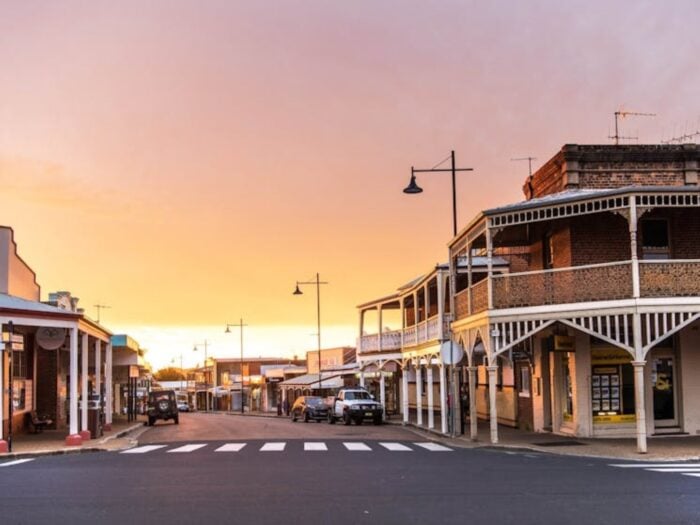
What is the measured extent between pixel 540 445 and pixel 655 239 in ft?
23.6

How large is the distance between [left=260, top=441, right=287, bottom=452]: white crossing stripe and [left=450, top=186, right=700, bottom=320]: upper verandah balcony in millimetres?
6802

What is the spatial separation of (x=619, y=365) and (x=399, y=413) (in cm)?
2915

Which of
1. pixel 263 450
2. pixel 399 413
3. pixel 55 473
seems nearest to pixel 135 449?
pixel 263 450

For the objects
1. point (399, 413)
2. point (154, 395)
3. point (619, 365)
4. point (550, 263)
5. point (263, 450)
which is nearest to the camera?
point (263, 450)

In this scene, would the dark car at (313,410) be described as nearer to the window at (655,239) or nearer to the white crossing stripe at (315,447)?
the white crossing stripe at (315,447)

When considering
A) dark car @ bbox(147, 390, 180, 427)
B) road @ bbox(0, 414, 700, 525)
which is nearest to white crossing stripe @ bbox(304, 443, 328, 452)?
road @ bbox(0, 414, 700, 525)

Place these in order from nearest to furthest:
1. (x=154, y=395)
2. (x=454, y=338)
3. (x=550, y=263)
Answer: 1. (x=550, y=263)
2. (x=454, y=338)
3. (x=154, y=395)

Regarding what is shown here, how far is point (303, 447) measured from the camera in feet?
78.4

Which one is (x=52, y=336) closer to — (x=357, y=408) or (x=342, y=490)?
(x=342, y=490)

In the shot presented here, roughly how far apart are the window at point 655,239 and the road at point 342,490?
325 inches

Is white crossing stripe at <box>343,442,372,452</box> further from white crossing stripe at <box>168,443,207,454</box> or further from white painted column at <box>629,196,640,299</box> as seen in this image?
white painted column at <box>629,196,640,299</box>

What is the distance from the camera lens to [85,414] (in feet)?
92.3

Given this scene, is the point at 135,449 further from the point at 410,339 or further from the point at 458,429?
the point at 410,339

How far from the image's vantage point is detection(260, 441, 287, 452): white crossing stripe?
22672 millimetres
